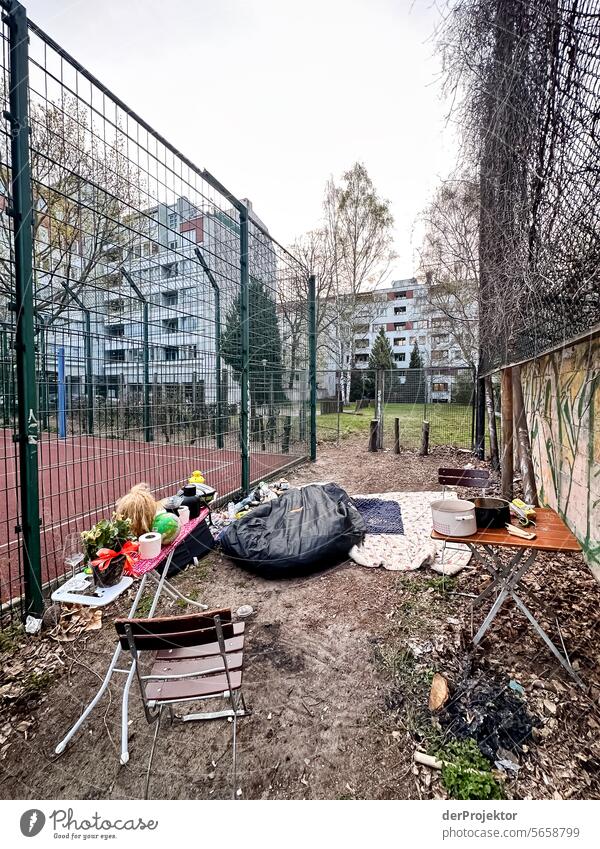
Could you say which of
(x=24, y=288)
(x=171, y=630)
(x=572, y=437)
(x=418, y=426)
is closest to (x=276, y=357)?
(x=24, y=288)

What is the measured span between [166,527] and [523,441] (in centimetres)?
395

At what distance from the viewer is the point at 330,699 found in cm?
200

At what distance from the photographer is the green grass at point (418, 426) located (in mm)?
9805

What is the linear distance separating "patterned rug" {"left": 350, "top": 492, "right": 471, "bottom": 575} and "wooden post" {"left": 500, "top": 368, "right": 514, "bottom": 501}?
126 centimetres

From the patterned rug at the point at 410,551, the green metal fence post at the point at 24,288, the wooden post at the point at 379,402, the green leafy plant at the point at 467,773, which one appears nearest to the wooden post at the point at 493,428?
the wooden post at the point at 379,402

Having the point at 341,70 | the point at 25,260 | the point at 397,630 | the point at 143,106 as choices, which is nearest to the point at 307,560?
the point at 397,630

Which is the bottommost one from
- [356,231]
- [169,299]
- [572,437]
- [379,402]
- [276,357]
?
[572,437]

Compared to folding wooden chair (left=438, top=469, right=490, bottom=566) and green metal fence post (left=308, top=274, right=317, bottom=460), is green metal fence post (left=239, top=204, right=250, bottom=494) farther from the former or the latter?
green metal fence post (left=308, top=274, right=317, bottom=460)

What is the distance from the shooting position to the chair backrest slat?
1.39 meters

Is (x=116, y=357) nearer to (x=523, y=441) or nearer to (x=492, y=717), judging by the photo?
(x=523, y=441)

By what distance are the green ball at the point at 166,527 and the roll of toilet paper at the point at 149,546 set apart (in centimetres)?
12

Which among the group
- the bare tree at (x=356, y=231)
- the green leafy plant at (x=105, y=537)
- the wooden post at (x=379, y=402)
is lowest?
the green leafy plant at (x=105, y=537)

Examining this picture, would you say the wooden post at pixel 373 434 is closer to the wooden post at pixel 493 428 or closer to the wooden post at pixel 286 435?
the wooden post at pixel 286 435

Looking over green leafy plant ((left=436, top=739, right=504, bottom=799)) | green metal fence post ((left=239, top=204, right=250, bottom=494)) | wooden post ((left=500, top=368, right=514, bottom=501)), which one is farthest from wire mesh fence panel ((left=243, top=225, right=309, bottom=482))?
green leafy plant ((left=436, top=739, right=504, bottom=799))
